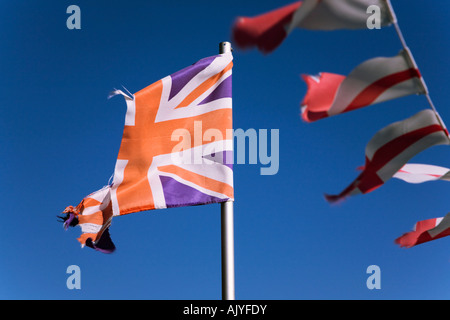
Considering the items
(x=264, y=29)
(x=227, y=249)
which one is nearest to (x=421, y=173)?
(x=227, y=249)

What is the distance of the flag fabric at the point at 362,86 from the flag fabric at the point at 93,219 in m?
4.79

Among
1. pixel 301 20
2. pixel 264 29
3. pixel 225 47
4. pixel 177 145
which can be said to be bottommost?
pixel 264 29

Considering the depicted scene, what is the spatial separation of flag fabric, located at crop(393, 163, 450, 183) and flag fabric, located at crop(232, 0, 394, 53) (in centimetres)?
230

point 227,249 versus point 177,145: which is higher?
point 177,145

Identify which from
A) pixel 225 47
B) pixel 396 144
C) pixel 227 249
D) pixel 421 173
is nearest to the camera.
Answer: pixel 396 144

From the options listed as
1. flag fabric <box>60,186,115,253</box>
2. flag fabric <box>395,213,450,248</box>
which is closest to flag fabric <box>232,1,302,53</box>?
flag fabric <box>395,213,450,248</box>

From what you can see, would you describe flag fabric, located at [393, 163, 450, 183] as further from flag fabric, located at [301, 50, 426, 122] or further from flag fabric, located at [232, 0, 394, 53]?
flag fabric, located at [232, 0, 394, 53]

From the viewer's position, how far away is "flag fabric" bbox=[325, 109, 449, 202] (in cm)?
475

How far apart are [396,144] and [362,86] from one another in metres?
0.68

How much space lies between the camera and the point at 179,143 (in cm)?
802

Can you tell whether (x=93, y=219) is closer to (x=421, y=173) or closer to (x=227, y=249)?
(x=227, y=249)
